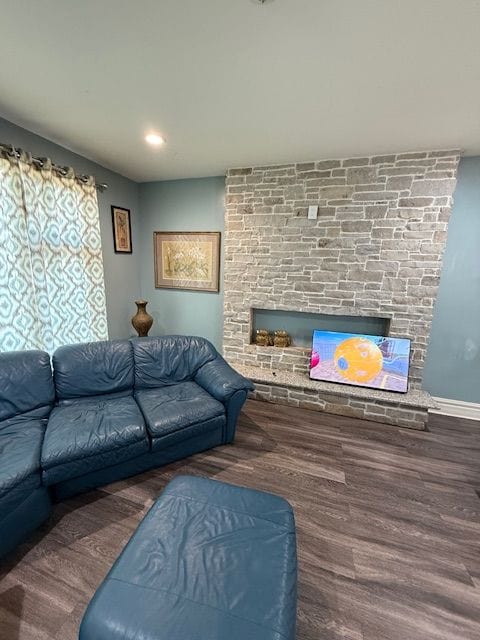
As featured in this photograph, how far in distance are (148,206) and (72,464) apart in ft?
10.8

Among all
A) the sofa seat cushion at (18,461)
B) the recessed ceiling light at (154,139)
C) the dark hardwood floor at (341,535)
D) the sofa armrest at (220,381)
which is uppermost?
the recessed ceiling light at (154,139)

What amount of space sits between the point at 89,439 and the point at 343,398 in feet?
7.80

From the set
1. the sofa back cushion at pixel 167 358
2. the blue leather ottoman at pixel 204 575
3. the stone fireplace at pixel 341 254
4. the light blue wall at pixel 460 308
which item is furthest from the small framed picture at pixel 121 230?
the light blue wall at pixel 460 308

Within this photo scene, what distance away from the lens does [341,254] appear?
2873 millimetres

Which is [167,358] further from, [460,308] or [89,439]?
[460,308]

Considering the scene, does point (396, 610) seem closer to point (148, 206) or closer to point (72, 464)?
point (72, 464)

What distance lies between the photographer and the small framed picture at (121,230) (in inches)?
133

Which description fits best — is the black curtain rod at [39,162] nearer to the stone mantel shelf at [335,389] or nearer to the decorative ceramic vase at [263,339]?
the decorative ceramic vase at [263,339]

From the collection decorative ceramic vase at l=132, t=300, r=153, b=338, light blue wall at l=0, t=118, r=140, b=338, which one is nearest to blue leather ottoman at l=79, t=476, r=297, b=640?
decorative ceramic vase at l=132, t=300, r=153, b=338

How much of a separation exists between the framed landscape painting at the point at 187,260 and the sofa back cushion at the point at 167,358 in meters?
1.13

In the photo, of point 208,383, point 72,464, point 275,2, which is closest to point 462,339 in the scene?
point 208,383

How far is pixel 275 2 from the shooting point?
108 cm

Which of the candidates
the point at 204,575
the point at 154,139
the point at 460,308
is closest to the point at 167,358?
the point at 204,575

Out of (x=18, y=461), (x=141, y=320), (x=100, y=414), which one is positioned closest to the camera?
(x=18, y=461)
